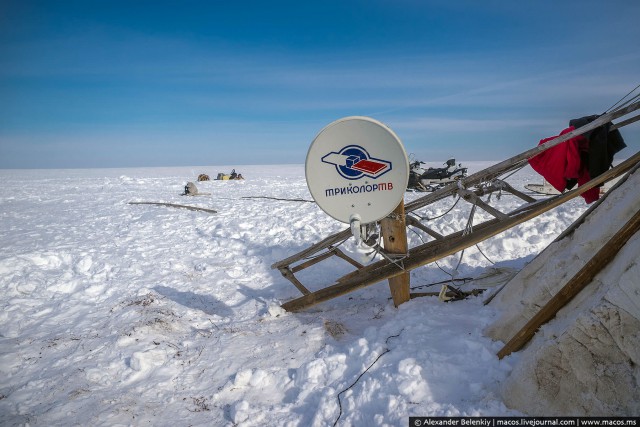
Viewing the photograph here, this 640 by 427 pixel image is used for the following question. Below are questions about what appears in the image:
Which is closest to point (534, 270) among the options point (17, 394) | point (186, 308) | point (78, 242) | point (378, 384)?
point (378, 384)

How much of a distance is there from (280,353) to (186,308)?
275cm

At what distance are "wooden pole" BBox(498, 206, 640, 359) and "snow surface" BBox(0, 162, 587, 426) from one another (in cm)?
30

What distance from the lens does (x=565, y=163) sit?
4.48m

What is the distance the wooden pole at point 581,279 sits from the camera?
9.48ft

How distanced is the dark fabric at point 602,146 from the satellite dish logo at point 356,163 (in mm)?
2653

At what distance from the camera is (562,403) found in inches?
106

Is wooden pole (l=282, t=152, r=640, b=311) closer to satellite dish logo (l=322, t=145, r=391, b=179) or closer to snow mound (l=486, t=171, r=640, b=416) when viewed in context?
snow mound (l=486, t=171, r=640, b=416)

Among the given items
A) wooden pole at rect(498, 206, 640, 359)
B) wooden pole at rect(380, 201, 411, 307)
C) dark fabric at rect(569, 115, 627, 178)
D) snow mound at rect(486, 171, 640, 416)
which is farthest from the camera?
wooden pole at rect(380, 201, 411, 307)

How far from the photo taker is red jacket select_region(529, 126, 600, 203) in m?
4.43

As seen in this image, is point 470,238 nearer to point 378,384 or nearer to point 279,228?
point 378,384

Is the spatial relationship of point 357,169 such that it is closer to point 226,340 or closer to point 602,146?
point 602,146

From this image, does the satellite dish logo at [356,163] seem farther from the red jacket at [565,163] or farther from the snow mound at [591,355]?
the red jacket at [565,163]

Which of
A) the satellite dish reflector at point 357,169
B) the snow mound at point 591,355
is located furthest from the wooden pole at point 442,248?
the satellite dish reflector at point 357,169

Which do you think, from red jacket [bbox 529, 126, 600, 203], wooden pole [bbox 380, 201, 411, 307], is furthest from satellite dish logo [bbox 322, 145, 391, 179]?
red jacket [bbox 529, 126, 600, 203]
